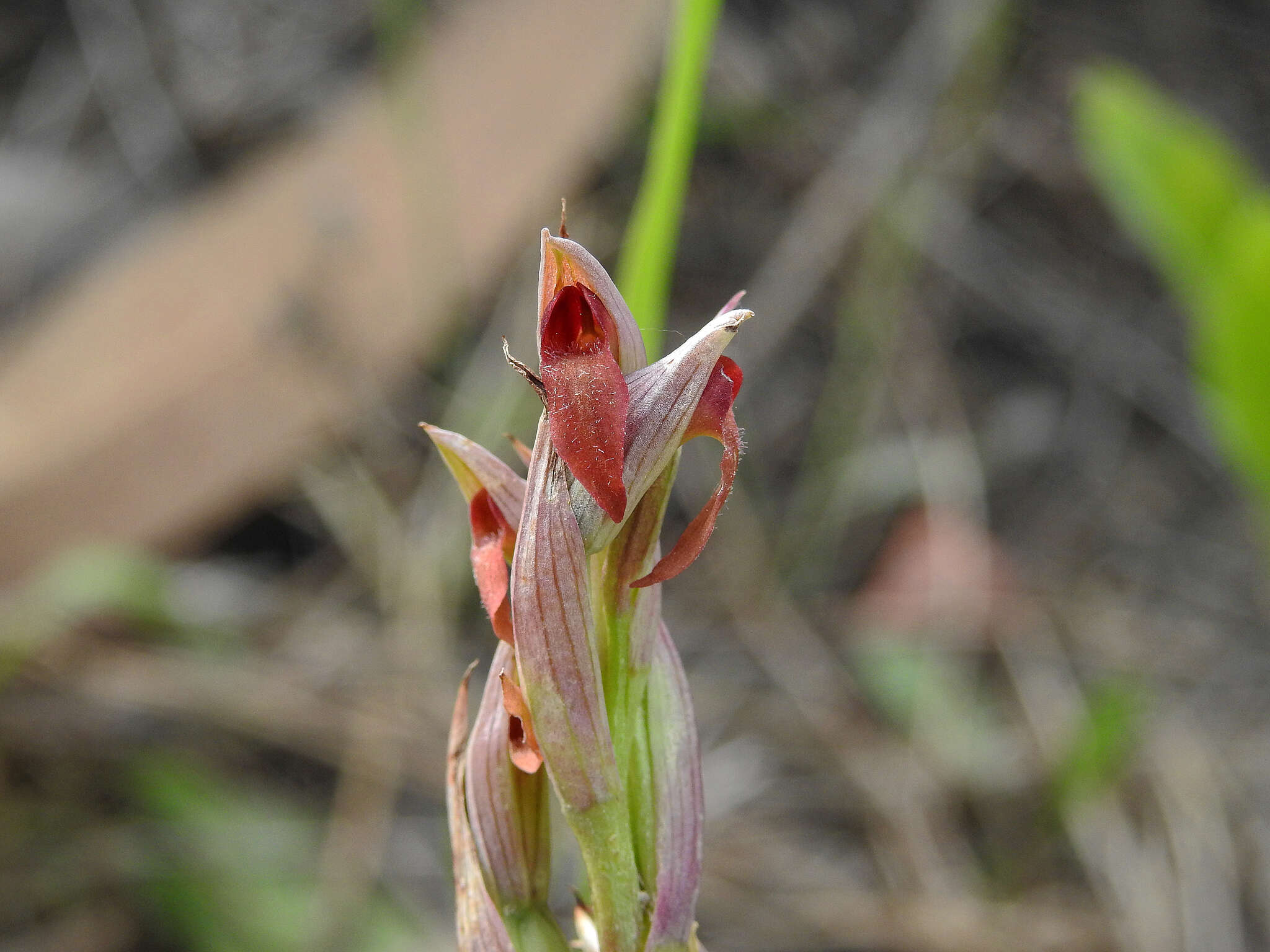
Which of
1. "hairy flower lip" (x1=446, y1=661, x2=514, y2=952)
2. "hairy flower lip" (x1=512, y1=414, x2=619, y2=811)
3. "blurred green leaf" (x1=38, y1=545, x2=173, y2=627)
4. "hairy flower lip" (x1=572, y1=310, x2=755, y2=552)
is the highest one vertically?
"blurred green leaf" (x1=38, y1=545, x2=173, y2=627)

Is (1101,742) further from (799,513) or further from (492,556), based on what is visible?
(492,556)

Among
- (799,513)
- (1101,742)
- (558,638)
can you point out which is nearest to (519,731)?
(558,638)

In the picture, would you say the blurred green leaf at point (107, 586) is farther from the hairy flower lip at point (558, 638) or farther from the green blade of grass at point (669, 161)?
the hairy flower lip at point (558, 638)

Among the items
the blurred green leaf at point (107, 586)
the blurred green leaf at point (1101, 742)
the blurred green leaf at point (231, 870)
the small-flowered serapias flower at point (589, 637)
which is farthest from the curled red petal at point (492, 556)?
the blurred green leaf at point (1101, 742)

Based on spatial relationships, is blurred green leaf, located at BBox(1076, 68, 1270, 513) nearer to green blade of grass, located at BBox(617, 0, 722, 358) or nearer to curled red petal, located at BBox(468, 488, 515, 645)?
green blade of grass, located at BBox(617, 0, 722, 358)

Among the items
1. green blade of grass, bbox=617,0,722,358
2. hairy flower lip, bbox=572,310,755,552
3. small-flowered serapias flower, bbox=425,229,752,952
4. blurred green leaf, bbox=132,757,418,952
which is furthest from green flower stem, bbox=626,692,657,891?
blurred green leaf, bbox=132,757,418,952

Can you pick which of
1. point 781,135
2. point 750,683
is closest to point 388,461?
point 750,683
